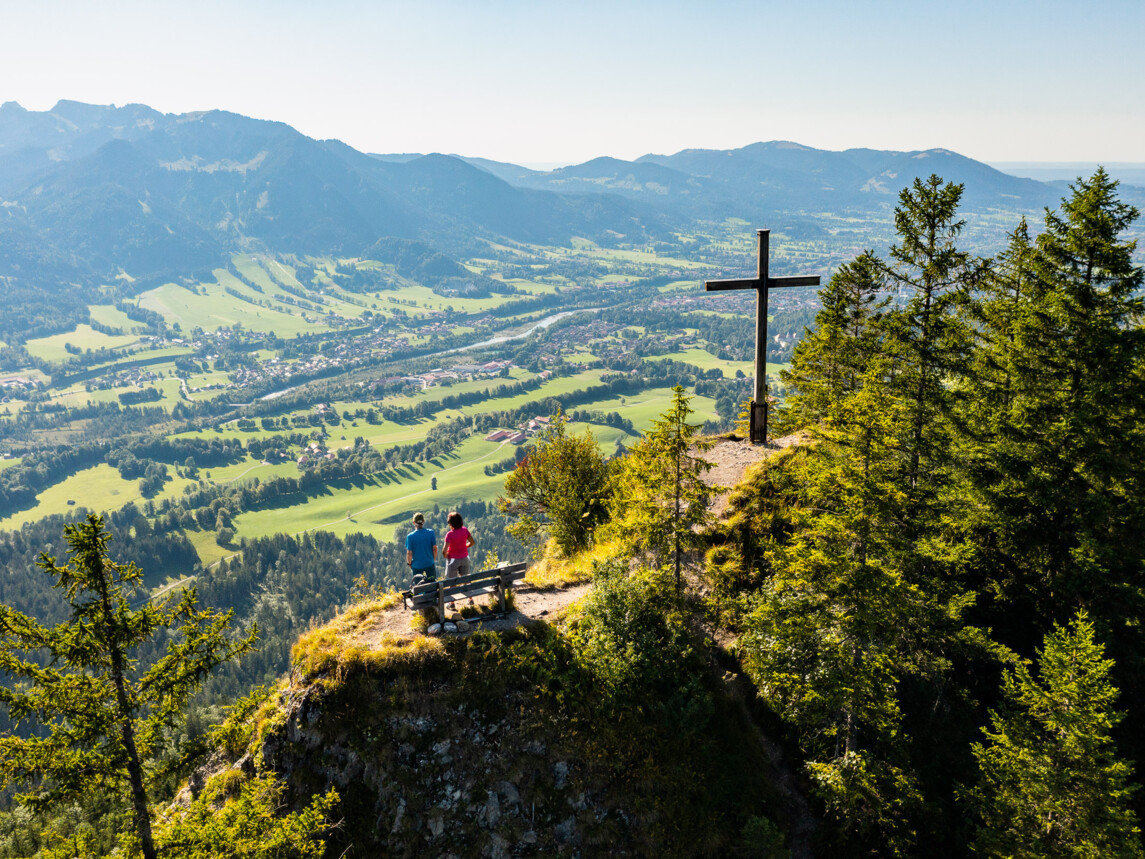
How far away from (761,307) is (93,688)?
22981 millimetres

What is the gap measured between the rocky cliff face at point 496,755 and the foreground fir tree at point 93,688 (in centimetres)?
423

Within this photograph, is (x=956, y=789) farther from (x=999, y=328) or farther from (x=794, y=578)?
(x=999, y=328)

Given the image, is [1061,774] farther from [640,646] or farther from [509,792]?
[509,792]

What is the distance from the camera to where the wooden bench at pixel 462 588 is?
55.3 ft

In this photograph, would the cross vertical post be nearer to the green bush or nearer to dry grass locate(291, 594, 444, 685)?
the green bush

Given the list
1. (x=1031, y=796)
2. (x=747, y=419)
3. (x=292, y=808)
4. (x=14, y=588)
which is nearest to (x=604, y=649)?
(x=292, y=808)

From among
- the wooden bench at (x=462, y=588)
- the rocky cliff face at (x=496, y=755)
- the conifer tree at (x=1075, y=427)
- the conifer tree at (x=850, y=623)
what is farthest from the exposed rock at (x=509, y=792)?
the conifer tree at (x=1075, y=427)

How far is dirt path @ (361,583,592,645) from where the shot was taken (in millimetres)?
17328

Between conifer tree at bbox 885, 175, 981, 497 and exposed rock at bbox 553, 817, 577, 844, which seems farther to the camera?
conifer tree at bbox 885, 175, 981, 497

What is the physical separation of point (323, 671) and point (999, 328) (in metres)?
24.2

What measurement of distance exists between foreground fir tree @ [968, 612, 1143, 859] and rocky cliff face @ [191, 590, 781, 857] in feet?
17.7

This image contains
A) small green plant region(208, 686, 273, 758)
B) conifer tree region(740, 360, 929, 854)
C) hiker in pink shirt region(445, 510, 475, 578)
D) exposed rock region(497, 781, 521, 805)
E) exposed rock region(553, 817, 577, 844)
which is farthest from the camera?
hiker in pink shirt region(445, 510, 475, 578)

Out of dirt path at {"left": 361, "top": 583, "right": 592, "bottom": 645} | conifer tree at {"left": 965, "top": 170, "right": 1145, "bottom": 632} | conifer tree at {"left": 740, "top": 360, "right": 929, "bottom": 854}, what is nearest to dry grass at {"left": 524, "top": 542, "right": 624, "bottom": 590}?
dirt path at {"left": 361, "top": 583, "right": 592, "bottom": 645}

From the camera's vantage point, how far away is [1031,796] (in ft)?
44.5
